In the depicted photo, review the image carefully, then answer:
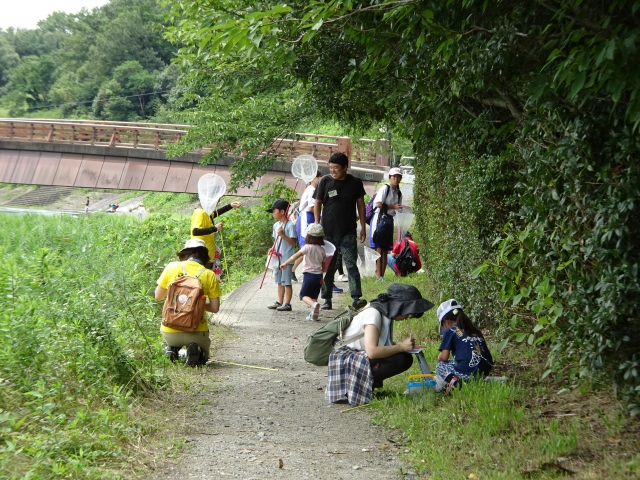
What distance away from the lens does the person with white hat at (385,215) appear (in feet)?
43.1

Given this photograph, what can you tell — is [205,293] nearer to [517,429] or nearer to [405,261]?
[517,429]

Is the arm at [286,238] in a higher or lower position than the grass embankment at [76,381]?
higher

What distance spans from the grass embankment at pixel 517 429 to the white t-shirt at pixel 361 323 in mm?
Answer: 477

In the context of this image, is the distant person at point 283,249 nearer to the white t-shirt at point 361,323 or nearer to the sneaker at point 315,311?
the sneaker at point 315,311

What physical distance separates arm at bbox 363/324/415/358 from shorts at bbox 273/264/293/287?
5.15 metres

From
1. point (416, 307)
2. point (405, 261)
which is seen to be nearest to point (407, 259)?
point (405, 261)

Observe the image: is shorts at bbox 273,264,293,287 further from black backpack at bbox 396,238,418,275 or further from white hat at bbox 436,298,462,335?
white hat at bbox 436,298,462,335

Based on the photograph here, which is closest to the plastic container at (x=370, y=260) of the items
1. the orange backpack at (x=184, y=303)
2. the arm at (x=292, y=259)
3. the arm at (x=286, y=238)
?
the arm at (x=286, y=238)

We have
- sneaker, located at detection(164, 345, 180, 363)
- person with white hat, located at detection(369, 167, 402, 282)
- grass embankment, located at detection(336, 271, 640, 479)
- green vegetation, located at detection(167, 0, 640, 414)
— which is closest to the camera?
green vegetation, located at detection(167, 0, 640, 414)

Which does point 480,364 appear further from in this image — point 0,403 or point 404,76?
point 0,403

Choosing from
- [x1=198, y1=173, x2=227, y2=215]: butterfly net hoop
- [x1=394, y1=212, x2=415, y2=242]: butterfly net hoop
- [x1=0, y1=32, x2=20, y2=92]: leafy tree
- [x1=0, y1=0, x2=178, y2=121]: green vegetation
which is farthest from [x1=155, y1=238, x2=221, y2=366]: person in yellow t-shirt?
[x1=0, y1=32, x2=20, y2=92]: leafy tree

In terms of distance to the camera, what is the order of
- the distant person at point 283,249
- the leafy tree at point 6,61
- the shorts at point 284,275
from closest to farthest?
1. the shorts at point 284,275
2. the distant person at point 283,249
3. the leafy tree at point 6,61

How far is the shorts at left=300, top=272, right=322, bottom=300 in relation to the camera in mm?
10703

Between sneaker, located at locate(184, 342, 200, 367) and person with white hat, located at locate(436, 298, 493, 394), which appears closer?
person with white hat, located at locate(436, 298, 493, 394)
